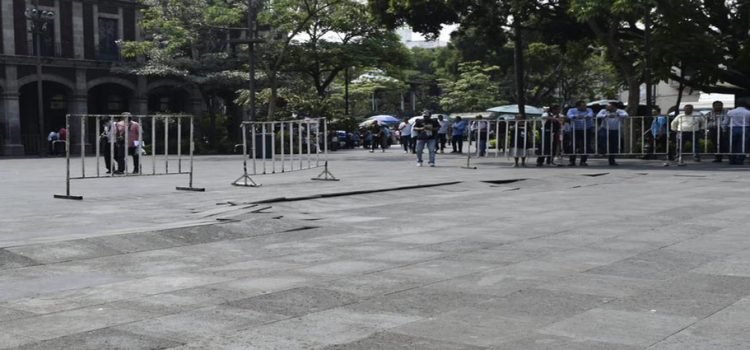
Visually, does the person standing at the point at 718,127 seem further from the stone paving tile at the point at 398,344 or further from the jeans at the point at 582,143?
the stone paving tile at the point at 398,344

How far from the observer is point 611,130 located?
71.6 feet

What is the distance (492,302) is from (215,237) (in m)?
4.30

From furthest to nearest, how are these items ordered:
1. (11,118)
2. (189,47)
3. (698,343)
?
1. (189,47)
2. (11,118)
3. (698,343)

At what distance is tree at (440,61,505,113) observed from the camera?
66438 millimetres

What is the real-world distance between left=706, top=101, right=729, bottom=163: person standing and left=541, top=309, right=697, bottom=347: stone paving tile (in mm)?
17686

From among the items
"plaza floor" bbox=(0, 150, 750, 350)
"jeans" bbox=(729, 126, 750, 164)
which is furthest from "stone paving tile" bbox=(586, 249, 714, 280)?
"jeans" bbox=(729, 126, 750, 164)

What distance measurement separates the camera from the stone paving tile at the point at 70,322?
5.07 metres

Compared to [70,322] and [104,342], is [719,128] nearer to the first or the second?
[70,322]

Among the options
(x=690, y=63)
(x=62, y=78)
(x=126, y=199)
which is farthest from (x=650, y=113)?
(x=62, y=78)

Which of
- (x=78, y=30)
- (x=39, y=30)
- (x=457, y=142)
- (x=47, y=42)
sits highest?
(x=78, y=30)

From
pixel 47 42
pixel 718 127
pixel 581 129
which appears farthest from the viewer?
pixel 47 42

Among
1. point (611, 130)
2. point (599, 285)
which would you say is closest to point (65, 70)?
point (611, 130)

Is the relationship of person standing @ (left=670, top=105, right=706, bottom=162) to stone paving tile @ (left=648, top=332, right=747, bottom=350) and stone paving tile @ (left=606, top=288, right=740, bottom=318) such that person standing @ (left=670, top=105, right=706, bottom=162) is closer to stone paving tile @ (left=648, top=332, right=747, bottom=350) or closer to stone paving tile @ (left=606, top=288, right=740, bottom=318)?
stone paving tile @ (left=606, top=288, right=740, bottom=318)

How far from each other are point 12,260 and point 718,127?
738 inches
